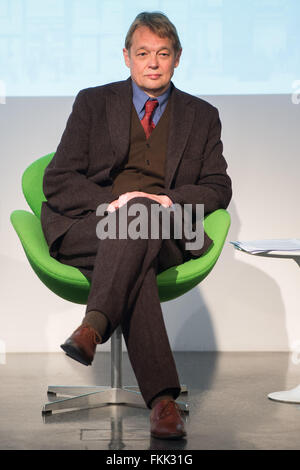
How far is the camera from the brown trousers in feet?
7.09

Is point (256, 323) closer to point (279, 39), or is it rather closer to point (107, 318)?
point (279, 39)

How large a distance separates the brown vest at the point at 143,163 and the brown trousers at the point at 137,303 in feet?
1.37

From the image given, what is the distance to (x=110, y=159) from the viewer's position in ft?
9.00

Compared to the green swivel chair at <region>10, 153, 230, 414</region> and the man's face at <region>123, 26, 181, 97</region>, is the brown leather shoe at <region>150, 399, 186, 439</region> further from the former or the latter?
the man's face at <region>123, 26, 181, 97</region>

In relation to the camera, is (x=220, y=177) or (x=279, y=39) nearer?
(x=220, y=177)

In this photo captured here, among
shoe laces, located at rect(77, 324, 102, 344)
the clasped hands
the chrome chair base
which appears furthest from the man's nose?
shoe laces, located at rect(77, 324, 102, 344)

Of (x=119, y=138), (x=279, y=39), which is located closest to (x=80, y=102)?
(x=119, y=138)

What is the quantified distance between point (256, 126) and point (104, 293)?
194 cm

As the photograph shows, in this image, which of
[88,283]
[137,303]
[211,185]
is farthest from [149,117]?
[137,303]

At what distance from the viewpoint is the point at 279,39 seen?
381cm

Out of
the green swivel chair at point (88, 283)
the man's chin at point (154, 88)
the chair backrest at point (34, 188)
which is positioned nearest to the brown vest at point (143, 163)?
the man's chin at point (154, 88)

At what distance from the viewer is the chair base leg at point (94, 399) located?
2.48 meters

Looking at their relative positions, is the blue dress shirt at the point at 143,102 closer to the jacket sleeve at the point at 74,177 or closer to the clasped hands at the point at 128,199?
the jacket sleeve at the point at 74,177
